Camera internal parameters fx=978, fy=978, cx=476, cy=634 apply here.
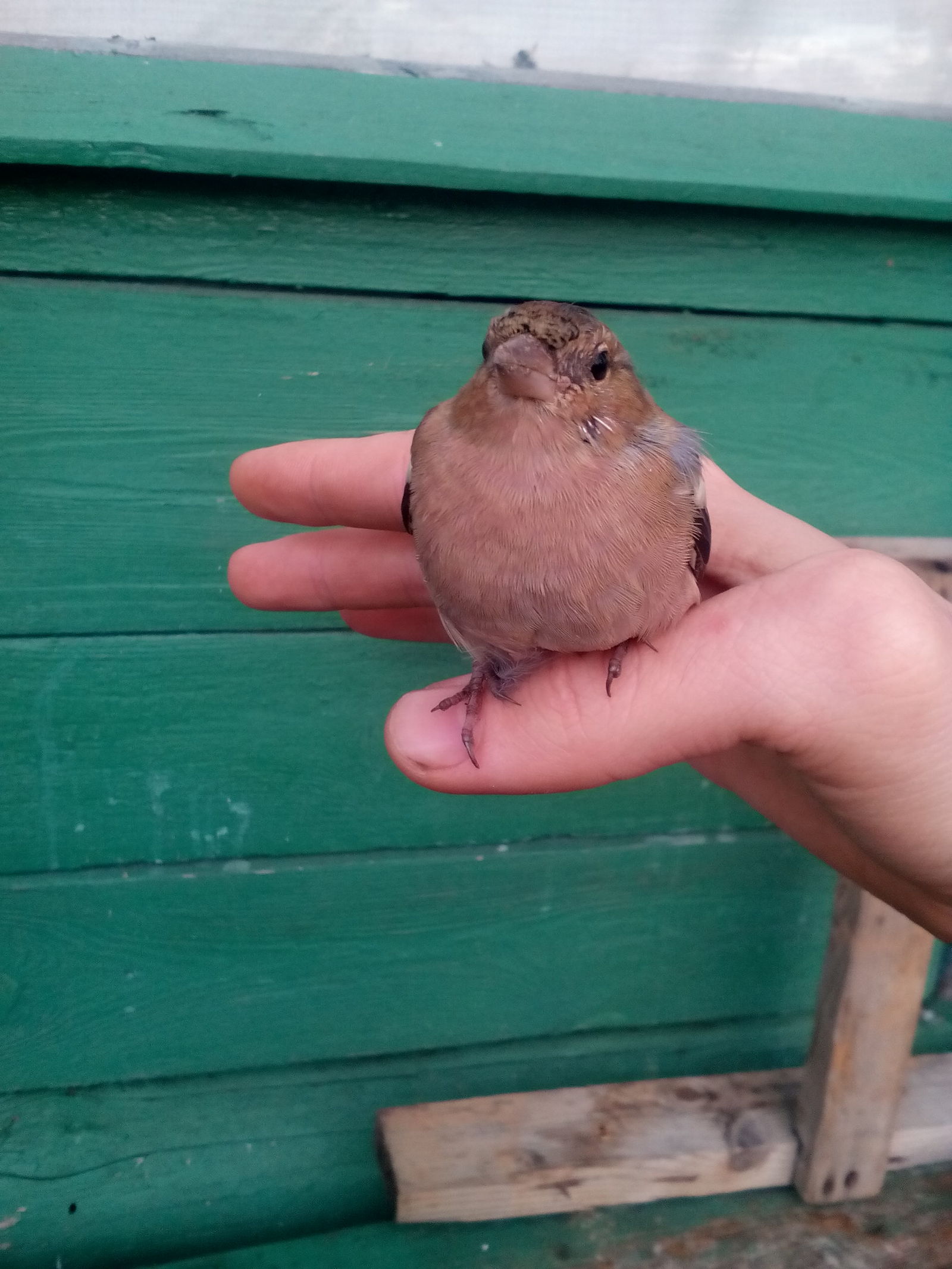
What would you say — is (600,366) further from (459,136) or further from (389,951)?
(389,951)

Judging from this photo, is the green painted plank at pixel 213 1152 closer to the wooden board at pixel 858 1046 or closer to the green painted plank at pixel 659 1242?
the green painted plank at pixel 659 1242

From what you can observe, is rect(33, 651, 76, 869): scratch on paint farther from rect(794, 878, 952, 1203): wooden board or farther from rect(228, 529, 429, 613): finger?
rect(794, 878, 952, 1203): wooden board

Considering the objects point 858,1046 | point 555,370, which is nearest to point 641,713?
point 555,370

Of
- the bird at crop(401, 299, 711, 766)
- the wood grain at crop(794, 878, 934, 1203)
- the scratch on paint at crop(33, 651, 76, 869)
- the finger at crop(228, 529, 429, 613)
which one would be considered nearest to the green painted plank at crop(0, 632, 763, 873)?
the scratch on paint at crop(33, 651, 76, 869)

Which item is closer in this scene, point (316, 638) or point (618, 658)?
point (618, 658)

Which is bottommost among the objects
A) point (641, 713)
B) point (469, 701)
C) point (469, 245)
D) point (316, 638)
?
point (316, 638)

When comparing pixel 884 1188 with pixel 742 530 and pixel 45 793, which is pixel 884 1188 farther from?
pixel 45 793
